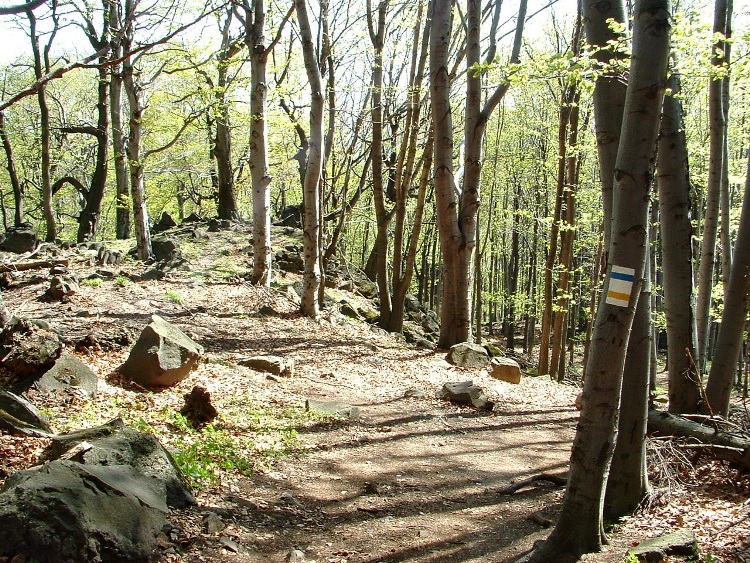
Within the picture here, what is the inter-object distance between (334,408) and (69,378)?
10.4 feet

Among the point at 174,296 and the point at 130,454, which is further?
the point at 174,296

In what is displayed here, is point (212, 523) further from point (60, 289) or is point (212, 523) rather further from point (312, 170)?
point (312, 170)

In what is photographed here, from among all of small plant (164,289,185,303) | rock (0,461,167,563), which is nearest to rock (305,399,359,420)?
rock (0,461,167,563)

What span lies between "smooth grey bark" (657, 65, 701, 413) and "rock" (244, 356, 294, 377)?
5360 millimetres

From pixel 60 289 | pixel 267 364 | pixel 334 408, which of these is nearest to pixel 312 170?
pixel 267 364

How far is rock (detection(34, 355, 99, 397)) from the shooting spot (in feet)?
18.7

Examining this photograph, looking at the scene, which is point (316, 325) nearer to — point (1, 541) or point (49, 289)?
point (49, 289)

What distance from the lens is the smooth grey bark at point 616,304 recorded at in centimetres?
336

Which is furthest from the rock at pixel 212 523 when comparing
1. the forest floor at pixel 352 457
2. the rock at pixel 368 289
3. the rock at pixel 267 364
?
the rock at pixel 368 289

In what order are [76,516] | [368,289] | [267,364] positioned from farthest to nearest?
[368,289], [267,364], [76,516]

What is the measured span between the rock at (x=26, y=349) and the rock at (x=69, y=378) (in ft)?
0.30

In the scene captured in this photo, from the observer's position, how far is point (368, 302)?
1897 cm

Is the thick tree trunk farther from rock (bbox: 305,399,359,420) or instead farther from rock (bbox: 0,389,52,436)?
rock (bbox: 0,389,52,436)

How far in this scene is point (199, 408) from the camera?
593 cm
